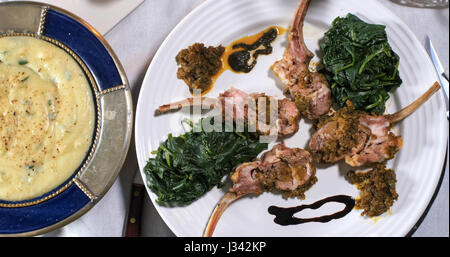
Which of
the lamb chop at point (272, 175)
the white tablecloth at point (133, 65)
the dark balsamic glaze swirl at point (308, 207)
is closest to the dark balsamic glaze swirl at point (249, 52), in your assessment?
the white tablecloth at point (133, 65)

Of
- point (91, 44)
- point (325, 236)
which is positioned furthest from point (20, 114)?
point (325, 236)

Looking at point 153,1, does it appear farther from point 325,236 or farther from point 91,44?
point 325,236

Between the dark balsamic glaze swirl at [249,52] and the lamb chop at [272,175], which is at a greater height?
the dark balsamic glaze swirl at [249,52]

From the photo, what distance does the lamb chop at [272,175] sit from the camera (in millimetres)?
2322

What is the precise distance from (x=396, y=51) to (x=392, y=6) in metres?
0.37

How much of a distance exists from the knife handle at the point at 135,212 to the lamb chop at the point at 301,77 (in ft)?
3.71

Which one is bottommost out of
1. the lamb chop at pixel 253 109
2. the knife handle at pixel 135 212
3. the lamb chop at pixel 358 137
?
the knife handle at pixel 135 212

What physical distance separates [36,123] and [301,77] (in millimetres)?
1595

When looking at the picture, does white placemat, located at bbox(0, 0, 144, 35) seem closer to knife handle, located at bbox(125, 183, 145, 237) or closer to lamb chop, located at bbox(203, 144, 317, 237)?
knife handle, located at bbox(125, 183, 145, 237)

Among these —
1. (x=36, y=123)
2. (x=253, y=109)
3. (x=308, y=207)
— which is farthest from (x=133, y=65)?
(x=308, y=207)

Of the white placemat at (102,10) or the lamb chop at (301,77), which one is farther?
the white placemat at (102,10)

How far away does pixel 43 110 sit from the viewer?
2273 millimetres

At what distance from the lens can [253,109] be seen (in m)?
2.37

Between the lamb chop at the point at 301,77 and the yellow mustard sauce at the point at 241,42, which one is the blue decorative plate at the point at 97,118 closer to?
the yellow mustard sauce at the point at 241,42
